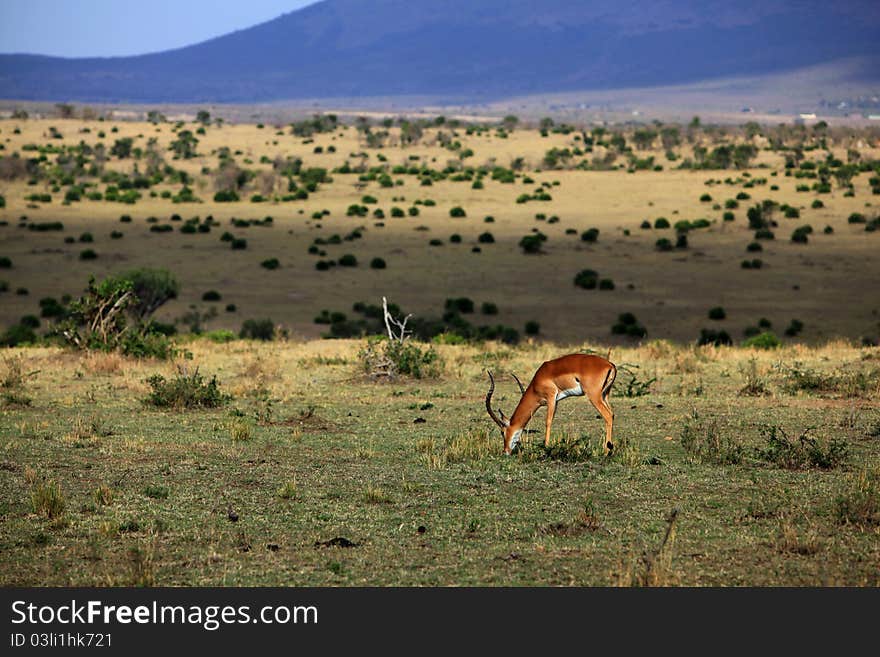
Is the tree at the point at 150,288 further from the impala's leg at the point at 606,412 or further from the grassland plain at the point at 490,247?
the impala's leg at the point at 606,412

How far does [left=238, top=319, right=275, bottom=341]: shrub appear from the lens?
28.8 meters

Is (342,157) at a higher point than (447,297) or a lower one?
higher

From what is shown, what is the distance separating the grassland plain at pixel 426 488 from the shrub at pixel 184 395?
0.22m

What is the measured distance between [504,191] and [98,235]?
2268cm

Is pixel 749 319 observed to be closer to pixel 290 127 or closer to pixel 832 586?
pixel 832 586

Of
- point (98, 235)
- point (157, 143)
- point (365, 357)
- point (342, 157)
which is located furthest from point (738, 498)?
point (157, 143)

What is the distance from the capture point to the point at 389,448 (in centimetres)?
1295

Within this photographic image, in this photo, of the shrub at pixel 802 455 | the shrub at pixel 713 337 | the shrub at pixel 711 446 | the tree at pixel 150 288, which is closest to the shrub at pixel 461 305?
the shrub at pixel 713 337

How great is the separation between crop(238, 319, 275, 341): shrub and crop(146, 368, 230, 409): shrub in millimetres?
12606

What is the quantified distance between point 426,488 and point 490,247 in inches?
1364

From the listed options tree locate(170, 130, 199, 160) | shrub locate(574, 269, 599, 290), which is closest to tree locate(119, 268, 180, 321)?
shrub locate(574, 269, 599, 290)

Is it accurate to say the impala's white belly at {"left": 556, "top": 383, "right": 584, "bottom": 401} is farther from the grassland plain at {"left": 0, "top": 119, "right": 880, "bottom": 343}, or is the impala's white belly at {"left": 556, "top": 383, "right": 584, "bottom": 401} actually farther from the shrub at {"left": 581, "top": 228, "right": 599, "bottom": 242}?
the shrub at {"left": 581, "top": 228, "right": 599, "bottom": 242}

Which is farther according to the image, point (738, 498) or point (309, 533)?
point (738, 498)

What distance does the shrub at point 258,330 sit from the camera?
94.5 feet
